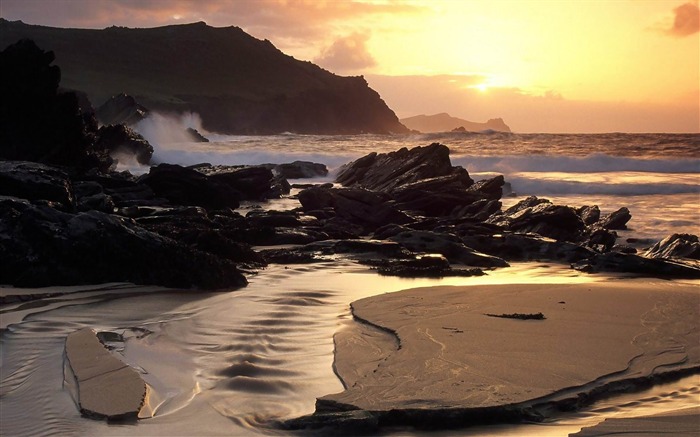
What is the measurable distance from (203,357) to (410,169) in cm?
1774

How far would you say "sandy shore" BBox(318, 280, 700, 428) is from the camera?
4.67m

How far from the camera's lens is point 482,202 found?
1788cm

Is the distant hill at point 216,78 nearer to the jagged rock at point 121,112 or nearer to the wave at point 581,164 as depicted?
the jagged rock at point 121,112

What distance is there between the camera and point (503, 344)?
595 cm

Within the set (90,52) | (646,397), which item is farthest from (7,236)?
(90,52)

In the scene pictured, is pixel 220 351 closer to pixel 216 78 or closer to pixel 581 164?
pixel 581 164

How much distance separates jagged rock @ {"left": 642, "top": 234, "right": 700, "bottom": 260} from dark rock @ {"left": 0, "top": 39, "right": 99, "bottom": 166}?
12.6 m

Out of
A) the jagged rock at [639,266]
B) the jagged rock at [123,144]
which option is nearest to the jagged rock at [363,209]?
the jagged rock at [639,266]

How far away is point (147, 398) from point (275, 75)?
170963 millimetres

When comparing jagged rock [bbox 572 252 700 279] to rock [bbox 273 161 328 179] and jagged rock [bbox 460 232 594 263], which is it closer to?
jagged rock [bbox 460 232 594 263]

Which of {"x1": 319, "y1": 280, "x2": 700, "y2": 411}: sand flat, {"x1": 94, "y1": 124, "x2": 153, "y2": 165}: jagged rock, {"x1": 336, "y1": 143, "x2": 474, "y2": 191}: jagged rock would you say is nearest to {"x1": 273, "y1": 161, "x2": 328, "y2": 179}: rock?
{"x1": 94, "y1": 124, "x2": 153, "y2": 165}: jagged rock

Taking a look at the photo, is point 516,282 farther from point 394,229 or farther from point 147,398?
point 147,398

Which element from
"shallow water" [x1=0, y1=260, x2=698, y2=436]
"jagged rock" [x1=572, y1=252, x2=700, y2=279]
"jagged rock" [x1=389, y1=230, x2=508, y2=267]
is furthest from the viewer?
"jagged rock" [x1=389, y1=230, x2=508, y2=267]

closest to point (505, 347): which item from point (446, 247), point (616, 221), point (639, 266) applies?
point (639, 266)
